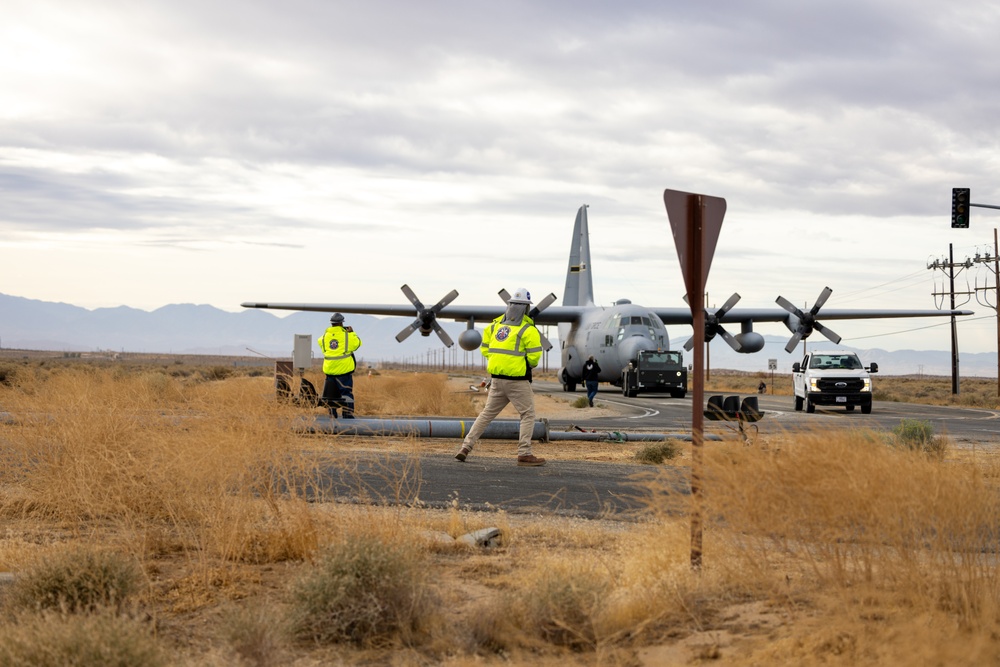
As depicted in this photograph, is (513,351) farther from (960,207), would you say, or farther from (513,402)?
(960,207)

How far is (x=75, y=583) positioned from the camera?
551 cm

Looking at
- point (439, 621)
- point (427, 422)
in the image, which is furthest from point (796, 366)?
point (439, 621)

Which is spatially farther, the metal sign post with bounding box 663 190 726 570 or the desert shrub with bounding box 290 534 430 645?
the metal sign post with bounding box 663 190 726 570

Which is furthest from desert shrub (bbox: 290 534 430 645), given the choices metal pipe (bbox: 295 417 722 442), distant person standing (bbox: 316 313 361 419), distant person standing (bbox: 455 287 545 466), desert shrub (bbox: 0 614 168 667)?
distant person standing (bbox: 316 313 361 419)

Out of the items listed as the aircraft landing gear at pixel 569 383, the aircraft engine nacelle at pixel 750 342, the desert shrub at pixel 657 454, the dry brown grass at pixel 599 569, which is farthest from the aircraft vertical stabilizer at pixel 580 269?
the dry brown grass at pixel 599 569

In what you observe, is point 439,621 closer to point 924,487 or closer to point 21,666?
point 21,666

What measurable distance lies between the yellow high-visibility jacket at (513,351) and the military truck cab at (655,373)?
27424 mm

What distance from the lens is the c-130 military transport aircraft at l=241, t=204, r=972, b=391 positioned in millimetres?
41750

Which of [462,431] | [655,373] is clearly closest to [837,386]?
[655,373]

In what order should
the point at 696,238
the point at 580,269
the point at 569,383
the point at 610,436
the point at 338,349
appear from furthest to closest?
1. the point at 580,269
2. the point at 569,383
3. the point at 338,349
4. the point at 610,436
5. the point at 696,238

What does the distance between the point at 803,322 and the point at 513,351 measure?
3537 centimetres

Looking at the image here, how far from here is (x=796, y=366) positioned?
33656 millimetres

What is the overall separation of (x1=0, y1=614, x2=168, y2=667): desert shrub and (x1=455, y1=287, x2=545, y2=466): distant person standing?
8.37 metres

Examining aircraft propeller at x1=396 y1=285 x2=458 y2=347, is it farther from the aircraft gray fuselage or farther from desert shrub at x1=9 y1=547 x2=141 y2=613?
desert shrub at x1=9 y1=547 x2=141 y2=613
